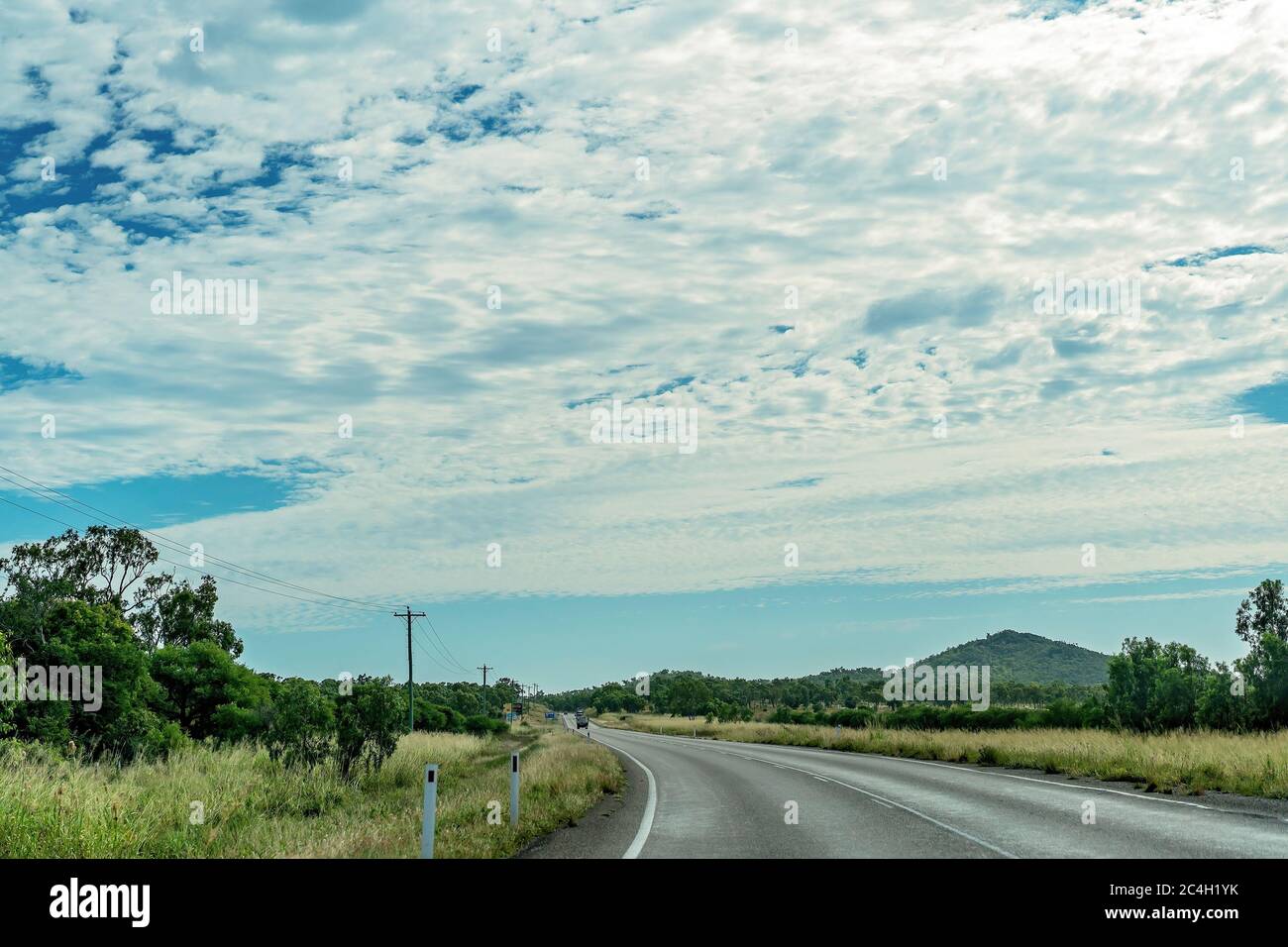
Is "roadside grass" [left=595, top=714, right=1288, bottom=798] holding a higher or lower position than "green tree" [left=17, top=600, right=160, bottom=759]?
lower

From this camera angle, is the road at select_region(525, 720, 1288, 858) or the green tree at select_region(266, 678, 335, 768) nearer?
the road at select_region(525, 720, 1288, 858)

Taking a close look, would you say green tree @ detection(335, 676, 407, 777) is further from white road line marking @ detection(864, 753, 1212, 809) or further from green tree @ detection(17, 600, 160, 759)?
white road line marking @ detection(864, 753, 1212, 809)

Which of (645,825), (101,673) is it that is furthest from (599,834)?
(101,673)

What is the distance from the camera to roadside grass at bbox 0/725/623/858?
11617 millimetres

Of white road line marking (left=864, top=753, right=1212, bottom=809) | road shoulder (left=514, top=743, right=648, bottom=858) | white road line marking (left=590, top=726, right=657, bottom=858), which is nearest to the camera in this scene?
white road line marking (left=590, top=726, right=657, bottom=858)

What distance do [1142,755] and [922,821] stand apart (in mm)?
10354

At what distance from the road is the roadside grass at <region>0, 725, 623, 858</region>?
1.17 meters

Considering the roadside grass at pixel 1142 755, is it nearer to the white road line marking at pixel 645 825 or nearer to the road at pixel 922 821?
the road at pixel 922 821

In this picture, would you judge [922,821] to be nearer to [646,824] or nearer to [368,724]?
[646,824]

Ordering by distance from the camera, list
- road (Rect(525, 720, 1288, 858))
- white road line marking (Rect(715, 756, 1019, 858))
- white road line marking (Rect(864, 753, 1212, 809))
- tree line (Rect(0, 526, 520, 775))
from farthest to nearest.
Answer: tree line (Rect(0, 526, 520, 775)), white road line marking (Rect(864, 753, 1212, 809)), road (Rect(525, 720, 1288, 858)), white road line marking (Rect(715, 756, 1019, 858))

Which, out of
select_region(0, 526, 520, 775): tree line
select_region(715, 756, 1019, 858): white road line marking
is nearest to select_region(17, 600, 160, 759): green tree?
select_region(0, 526, 520, 775): tree line

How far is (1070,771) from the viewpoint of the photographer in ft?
71.2

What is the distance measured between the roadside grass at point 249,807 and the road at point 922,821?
1.17 m

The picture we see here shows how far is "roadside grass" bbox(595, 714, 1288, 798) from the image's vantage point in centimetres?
1727
